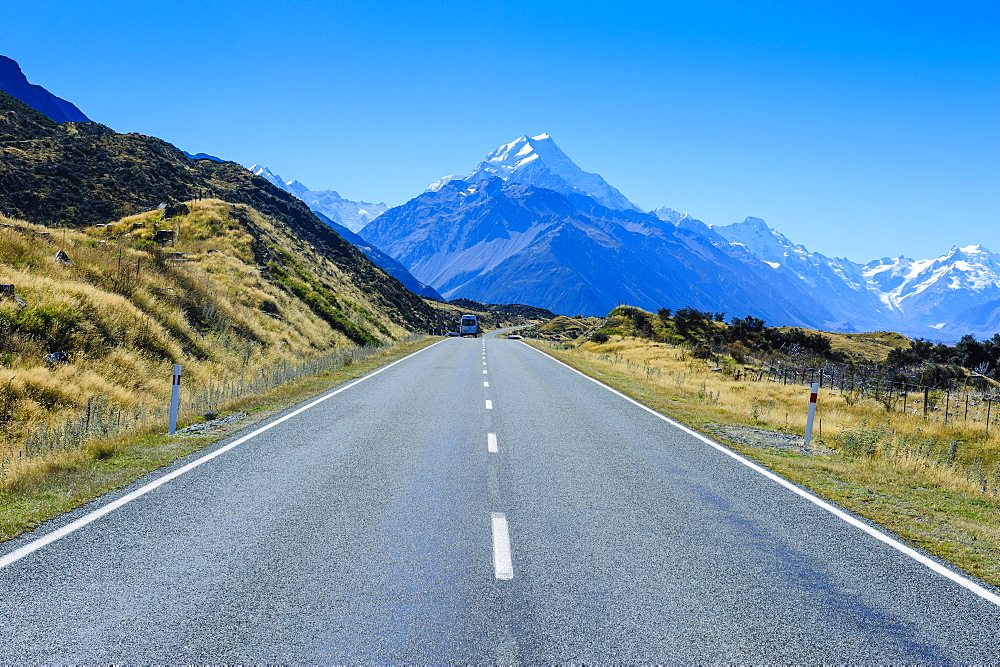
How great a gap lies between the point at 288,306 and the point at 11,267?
60.7ft

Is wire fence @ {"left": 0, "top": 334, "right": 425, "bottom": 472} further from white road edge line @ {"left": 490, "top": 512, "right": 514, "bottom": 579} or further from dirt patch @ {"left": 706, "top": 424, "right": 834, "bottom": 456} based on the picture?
dirt patch @ {"left": 706, "top": 424, "right": 834, "bottom": 456}

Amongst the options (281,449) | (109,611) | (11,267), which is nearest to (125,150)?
(11,267)

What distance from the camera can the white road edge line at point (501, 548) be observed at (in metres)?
4.69

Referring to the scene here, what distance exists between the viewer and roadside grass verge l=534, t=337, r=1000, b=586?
6.26 m

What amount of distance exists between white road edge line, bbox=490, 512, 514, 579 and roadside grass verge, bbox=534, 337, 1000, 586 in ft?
12.8

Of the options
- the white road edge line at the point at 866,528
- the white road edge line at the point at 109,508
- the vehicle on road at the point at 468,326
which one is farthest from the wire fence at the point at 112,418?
the vehicle on road at the point at 468,326

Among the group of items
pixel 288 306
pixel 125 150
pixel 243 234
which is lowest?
pixel 288 306

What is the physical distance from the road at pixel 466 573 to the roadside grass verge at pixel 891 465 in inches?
25.5

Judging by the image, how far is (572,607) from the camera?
13.5 ft

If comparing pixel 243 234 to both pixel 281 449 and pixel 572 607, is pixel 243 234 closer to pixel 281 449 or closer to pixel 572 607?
pixel 281 449

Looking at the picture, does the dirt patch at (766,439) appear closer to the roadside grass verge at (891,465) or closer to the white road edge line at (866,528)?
the roadside grass verge at (891,465)

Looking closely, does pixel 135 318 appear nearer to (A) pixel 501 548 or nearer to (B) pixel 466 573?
(A) pixel 501 548

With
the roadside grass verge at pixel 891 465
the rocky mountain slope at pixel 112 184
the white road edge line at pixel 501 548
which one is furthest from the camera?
the rocky mountain slope at pixel 112 184

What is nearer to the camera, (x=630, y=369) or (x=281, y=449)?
(x=281, y=449)
